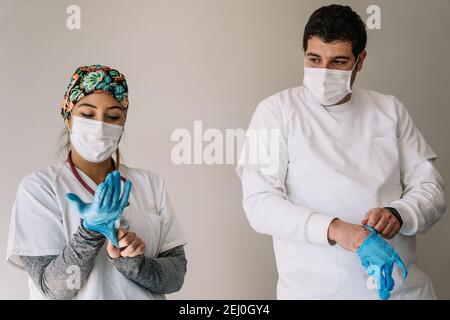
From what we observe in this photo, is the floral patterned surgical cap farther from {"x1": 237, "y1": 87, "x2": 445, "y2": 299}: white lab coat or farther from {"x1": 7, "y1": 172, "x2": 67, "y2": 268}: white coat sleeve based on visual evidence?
{"x1": 237, "y1": 87, "x2": 445, "y2": 299}: white lab coat

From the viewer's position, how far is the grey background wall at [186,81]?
58.1 inches

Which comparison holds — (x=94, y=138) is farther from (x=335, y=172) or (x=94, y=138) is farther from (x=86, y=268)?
(x=335, y=172)

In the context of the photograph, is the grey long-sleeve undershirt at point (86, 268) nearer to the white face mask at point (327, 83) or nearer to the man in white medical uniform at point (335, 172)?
the man in white medical uniform at point (335, 172)

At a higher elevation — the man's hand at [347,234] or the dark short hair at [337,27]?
the dark short hair at [337,27]

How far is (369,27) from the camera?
1604mm

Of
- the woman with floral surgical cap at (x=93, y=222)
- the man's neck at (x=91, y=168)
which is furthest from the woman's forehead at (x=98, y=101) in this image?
the man's neck at (x=91, y=168)

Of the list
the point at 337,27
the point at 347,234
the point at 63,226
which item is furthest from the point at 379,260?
the point at 63,226

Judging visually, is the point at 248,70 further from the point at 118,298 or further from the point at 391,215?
the point at 118,298

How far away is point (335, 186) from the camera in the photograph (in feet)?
4.65

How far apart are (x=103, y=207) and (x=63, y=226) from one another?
0.16 meters

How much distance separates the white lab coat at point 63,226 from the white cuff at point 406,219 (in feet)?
1.73

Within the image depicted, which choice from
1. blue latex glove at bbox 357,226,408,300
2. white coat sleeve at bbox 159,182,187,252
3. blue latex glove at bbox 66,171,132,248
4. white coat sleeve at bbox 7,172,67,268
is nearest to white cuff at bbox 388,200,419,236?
blue latex glove at bbox 357,226,408,300

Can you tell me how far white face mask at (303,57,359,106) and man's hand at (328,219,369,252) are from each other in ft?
1.10

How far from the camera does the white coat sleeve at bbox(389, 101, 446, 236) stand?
4.58 feet
